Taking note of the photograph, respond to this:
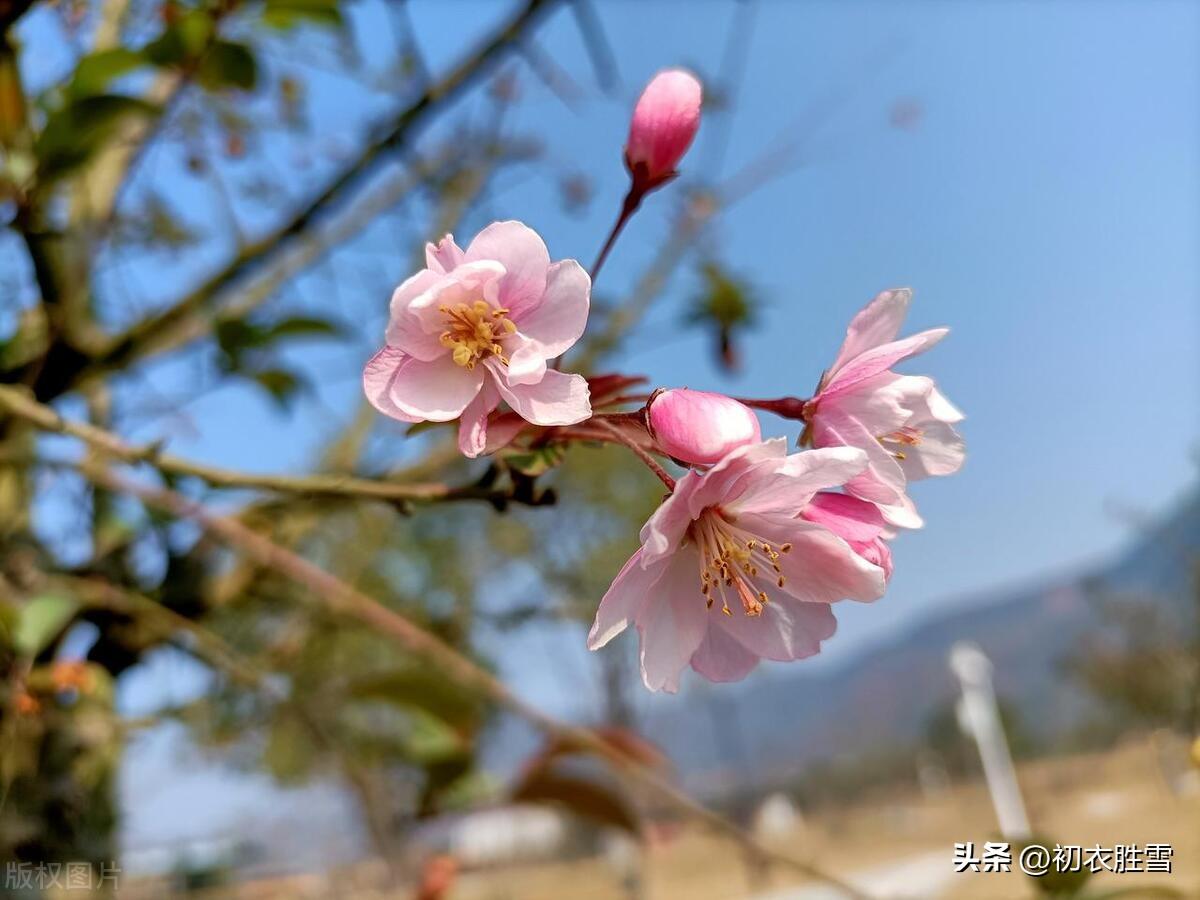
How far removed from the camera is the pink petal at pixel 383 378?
432mm

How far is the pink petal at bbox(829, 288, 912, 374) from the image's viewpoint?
442 millimetres

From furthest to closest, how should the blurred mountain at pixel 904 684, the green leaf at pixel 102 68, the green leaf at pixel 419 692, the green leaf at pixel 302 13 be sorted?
the blurred mountain at pixel 904 684 < the green leaf at pixel 419 692 < the green leaf at pixel 302 13 < the green leaf at pixel 102 68

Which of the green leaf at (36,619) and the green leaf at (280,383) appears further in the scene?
the green leaf at (280,383)

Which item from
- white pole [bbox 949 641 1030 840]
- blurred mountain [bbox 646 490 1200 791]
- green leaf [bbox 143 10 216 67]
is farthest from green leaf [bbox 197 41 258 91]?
blurred mountain [bbox 646 490 1200 791]

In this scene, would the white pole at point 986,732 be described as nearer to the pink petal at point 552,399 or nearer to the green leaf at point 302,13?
the pink petal at point 552,399

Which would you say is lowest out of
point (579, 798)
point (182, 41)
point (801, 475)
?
point (579, 798)

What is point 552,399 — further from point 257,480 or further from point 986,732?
point 986,732

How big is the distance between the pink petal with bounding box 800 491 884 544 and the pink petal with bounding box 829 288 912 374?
0.23 ft

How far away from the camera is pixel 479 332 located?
1.49 ft

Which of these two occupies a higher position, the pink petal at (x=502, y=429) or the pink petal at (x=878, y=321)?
the pink petal at (x=878, y=321)

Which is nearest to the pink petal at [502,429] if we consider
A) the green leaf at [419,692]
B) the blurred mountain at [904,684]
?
the green leaf at [419,692]

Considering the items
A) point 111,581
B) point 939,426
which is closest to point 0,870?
point 111,581

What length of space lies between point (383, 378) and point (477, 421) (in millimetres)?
55

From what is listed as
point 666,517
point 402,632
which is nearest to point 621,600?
point 666,517
